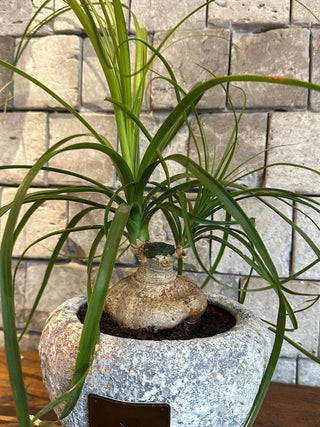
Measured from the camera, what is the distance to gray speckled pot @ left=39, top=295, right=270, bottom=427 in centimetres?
52

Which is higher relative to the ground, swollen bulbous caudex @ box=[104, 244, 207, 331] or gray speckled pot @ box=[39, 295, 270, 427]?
swollen bulbous caudex @ box=[104, 244, 207, 331]

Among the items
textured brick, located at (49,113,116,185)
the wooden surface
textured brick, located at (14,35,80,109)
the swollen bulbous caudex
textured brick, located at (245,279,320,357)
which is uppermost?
textured brick, located at (14,35,80,109)

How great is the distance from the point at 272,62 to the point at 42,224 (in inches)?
28.0

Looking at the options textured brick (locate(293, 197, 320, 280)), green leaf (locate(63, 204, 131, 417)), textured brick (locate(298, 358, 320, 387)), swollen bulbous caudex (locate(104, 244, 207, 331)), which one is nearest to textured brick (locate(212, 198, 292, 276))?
textured brick (locate(293, 197, 320, 280))

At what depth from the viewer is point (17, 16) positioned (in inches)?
41.3

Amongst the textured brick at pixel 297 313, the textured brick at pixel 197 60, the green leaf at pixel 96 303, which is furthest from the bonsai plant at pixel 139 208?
the textured brick at pixel 297 313

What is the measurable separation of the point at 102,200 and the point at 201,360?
0.59 m

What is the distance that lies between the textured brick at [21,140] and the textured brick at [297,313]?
25.0 inches

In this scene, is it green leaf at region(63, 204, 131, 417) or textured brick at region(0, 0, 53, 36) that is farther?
textured brick at region(0, 0, 53, 36)

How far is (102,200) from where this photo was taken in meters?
1.03

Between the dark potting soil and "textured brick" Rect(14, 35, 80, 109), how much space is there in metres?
0.58

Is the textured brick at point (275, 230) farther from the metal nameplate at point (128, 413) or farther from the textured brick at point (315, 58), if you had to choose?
the metal nameplate at point (128, 413)

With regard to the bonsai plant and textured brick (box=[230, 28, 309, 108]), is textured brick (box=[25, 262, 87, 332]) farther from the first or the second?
textured brick (box=[230, 28, 309, 108])

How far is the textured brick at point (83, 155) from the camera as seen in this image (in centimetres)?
103
